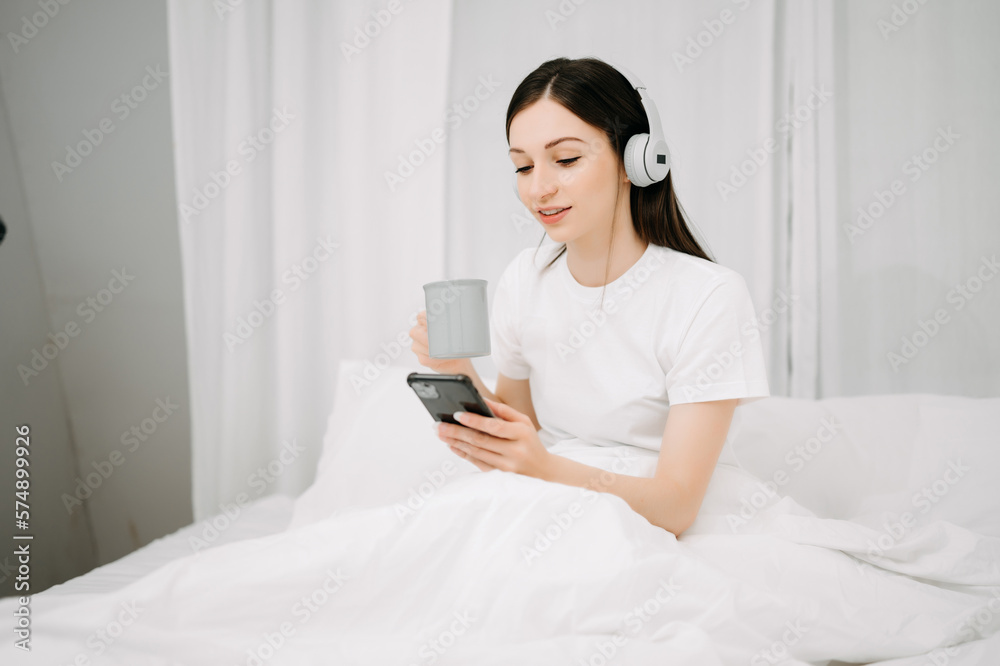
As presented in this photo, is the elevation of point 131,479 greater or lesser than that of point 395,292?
lesser

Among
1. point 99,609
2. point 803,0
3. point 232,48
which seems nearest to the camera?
point 99,609

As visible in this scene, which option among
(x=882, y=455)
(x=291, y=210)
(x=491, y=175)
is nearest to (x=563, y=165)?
(x=882, y=455)

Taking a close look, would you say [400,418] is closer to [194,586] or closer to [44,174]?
[194,586]

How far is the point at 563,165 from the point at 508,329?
0.38m

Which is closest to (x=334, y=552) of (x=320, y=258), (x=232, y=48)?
(x=320, y=258)

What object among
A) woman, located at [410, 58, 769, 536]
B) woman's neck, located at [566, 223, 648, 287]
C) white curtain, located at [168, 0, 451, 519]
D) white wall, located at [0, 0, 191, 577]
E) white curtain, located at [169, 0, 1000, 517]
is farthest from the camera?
white wall, located at [0, 0, 191, 577]

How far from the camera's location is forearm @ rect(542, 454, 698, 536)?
104cm

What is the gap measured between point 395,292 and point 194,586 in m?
1.28

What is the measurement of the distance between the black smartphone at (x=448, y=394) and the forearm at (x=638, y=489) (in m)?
0.15

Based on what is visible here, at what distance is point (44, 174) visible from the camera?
2234mm

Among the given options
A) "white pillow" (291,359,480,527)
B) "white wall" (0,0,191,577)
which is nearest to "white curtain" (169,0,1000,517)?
"white pillow" (291,359,480,527)

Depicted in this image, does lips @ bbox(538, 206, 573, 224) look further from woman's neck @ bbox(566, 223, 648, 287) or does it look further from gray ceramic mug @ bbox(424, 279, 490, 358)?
gray ceramic mug @ bbox(424, 279, 490, 358)

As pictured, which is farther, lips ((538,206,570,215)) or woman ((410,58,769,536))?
lips ((538,206,570,215))

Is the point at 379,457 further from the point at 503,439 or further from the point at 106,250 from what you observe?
the point at 106,250
